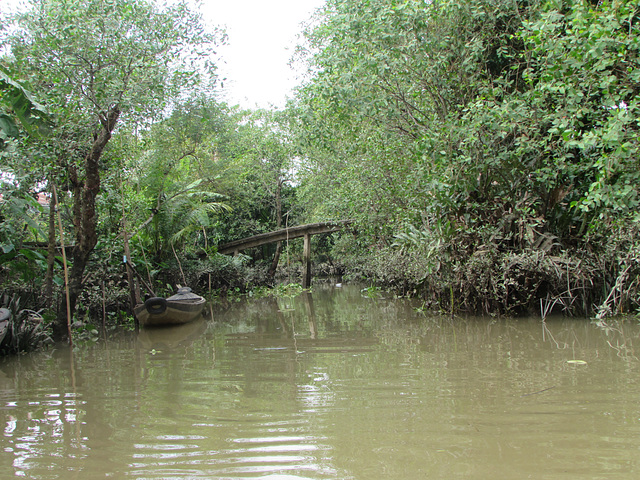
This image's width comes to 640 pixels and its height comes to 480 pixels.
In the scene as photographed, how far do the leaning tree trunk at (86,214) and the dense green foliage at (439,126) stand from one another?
32 mm

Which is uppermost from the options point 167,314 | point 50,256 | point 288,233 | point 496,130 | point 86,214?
point 496,130

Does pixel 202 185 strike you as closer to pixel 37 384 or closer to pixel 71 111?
pixel 71 111

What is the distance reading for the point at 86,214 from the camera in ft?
28.4

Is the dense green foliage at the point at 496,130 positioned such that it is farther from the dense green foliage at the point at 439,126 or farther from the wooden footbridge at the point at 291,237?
the wooden footbridge at the point at 291,237

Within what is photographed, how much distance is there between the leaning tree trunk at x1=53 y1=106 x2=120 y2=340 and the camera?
8.32m

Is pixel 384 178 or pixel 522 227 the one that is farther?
pixel 384 178

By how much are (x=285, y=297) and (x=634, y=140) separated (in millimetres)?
10990

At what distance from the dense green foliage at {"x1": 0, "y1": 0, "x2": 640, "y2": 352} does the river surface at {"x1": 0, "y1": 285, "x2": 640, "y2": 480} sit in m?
1.46

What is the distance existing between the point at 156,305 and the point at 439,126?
614 centimetres

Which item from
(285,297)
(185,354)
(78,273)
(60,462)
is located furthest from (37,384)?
(285,297)

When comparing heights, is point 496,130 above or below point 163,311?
above

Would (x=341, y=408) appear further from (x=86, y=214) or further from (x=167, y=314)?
(x=167, y=314)

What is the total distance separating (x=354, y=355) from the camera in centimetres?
644

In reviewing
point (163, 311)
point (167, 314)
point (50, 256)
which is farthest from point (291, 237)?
point (50, 256)
